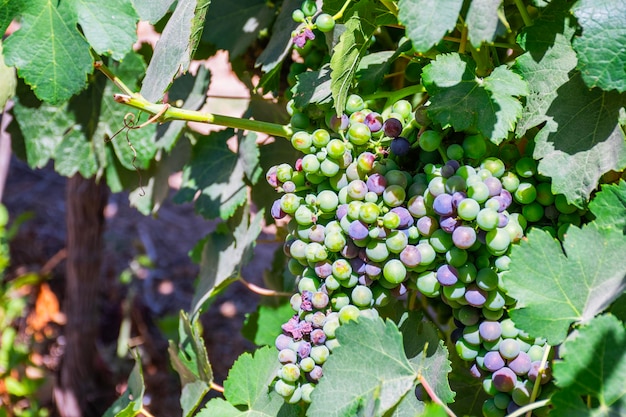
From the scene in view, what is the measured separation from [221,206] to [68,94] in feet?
0.99

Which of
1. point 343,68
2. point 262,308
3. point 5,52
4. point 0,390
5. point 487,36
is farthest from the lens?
point 0,390

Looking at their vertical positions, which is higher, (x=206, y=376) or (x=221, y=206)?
(x=221, y=206)

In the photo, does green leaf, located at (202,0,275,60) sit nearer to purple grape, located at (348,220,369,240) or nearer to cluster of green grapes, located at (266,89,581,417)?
cluster of green grapes, located at (266,89,581,417)

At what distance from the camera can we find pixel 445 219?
0.68 metres

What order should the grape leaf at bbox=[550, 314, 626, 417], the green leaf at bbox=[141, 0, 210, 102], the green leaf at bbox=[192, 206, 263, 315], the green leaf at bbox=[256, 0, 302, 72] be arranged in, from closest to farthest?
the grape leaf at bbox=[550, 314, 626, 417] → the green leaf at bbox=[141, 0, 210, 102] → the green leaf at bbox=[256, 0, 302, 72] → the green leaf at bbox=[192, 206, 263, 315]

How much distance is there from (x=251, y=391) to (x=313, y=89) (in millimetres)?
408

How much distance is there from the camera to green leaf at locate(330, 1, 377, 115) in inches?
28.6

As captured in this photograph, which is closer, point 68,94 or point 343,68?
point 343,68

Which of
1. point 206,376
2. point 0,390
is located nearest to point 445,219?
point 206,376

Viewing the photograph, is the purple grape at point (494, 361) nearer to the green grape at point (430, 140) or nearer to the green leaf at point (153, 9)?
the green grape at point (430, 140)

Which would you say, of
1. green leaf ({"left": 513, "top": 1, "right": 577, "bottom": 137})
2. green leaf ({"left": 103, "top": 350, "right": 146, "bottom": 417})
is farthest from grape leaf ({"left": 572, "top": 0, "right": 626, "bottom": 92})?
green leaf ({"left": 103, "top": 350, "right": 146, "bottom": 417})

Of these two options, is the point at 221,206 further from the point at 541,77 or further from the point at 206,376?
the point at 541,77

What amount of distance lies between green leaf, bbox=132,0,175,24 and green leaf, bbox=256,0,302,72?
0.51ft

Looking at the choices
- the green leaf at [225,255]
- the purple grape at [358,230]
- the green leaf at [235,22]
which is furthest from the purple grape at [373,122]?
the green leaf at [235,22]
